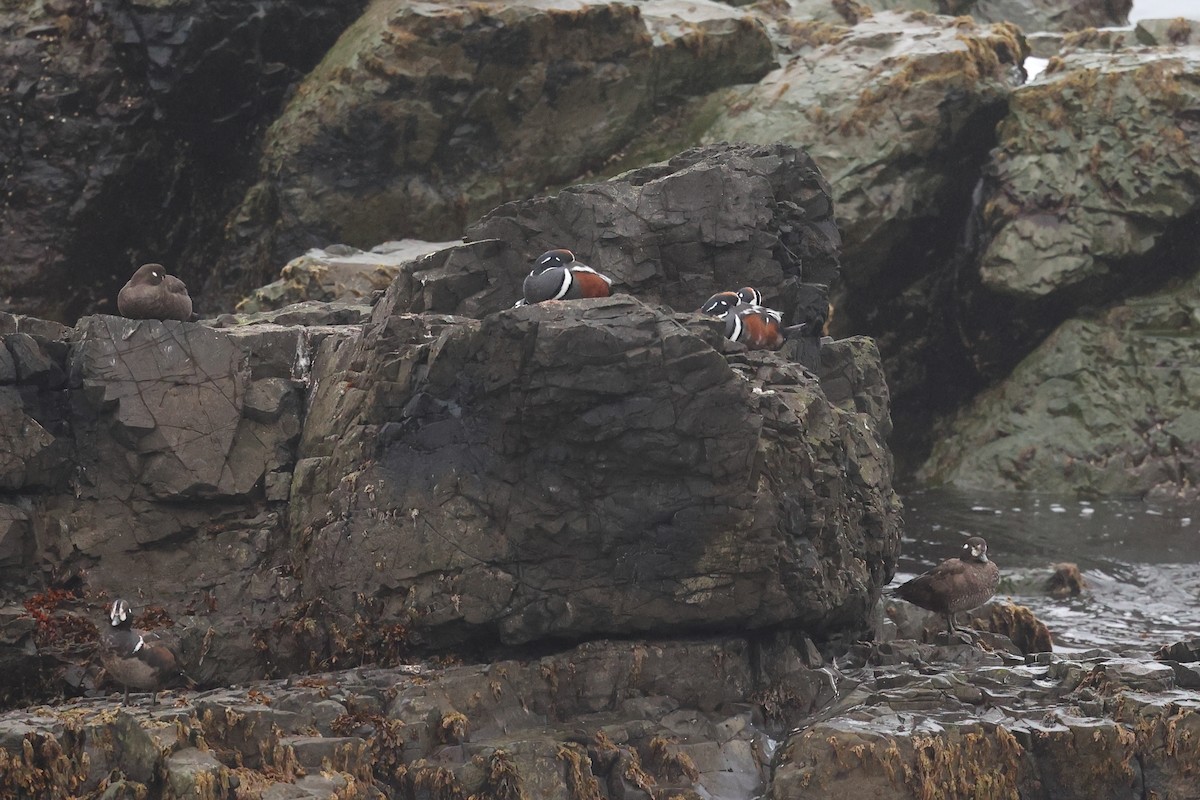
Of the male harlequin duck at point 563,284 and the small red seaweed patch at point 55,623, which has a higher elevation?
the male harlequin duck at point 563,284

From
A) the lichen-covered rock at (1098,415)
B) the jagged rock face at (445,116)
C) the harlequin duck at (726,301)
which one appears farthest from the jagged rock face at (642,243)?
the lichen-covered rock at (1098,415)

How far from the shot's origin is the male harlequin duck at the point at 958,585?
589 inches

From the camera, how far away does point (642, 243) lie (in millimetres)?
15547

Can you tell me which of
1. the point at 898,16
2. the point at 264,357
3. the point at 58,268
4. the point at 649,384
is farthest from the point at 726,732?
the point at 898,16

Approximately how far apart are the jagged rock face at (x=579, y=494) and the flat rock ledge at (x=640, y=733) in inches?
19.4

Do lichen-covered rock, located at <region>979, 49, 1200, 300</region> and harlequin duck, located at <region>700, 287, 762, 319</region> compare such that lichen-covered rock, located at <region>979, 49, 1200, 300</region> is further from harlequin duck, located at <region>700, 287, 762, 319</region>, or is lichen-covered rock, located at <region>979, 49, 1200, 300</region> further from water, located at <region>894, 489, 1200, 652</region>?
harlequin duck, located at <region>700, 287, 762, 319</region>

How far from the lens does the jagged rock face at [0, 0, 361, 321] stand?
81.4 feet

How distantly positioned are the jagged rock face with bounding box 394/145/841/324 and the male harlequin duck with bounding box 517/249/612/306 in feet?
4.56

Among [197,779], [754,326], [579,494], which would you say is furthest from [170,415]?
[754,326]

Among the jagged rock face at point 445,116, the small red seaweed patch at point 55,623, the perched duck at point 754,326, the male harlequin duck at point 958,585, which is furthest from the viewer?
the jagged rock face at point 445,116

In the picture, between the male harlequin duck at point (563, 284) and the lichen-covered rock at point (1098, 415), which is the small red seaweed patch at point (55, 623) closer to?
the male harlequin duck at point (563, 284)

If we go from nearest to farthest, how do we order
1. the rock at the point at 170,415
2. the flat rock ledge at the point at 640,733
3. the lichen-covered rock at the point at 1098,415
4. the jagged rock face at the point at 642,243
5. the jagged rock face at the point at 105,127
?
the flat rock ledge at the point at 640,733 → the rock at the point at 170,415 → the jagged rock face at the point at 642,243 → the jagged rock face at the point at 105,127 → the lichen-covered rock at the point at 1098,415

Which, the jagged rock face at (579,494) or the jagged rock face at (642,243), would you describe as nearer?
the jagged rock face at (579,494)

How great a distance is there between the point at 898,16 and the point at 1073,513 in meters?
11.7
